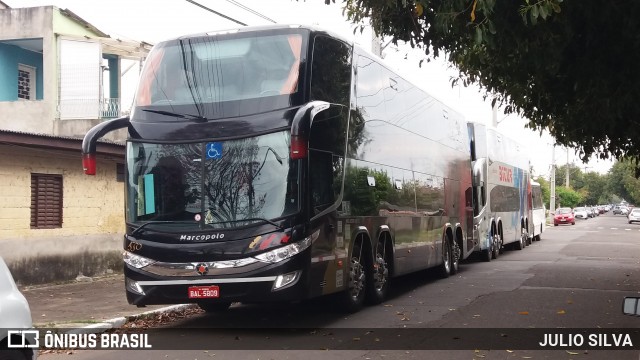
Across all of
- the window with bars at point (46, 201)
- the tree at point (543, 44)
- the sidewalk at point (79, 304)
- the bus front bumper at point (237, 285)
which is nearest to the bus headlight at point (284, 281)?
the bus front bumper at point (237, 285)

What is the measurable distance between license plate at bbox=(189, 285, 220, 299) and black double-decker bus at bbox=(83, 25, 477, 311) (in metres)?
0.01

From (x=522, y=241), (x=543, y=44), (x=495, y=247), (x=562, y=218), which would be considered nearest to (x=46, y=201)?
(x=543, y=44)

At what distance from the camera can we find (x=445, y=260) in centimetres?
1706

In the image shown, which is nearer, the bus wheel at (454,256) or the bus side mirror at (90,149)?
the bus side mirror at (90,149)

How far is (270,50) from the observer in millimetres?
9766

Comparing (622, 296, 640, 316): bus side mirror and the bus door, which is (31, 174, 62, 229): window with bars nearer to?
the bus door

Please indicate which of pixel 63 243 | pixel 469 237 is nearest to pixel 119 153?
pixel 63 243

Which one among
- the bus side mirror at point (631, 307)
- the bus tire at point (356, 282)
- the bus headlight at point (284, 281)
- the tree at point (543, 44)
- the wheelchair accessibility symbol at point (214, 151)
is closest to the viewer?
the bus side mirror at point (631, 307)

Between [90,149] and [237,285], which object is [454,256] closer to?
[237,285]

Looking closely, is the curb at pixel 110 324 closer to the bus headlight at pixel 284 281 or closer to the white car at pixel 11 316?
the bus headlight at pixel 284 281

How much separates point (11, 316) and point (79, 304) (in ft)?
25.3

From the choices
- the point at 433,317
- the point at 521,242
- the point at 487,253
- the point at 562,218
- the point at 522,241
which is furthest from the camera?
the point at 562,218

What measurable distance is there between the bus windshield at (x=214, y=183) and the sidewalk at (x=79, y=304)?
71.1 inches

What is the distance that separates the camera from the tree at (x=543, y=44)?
784cm
